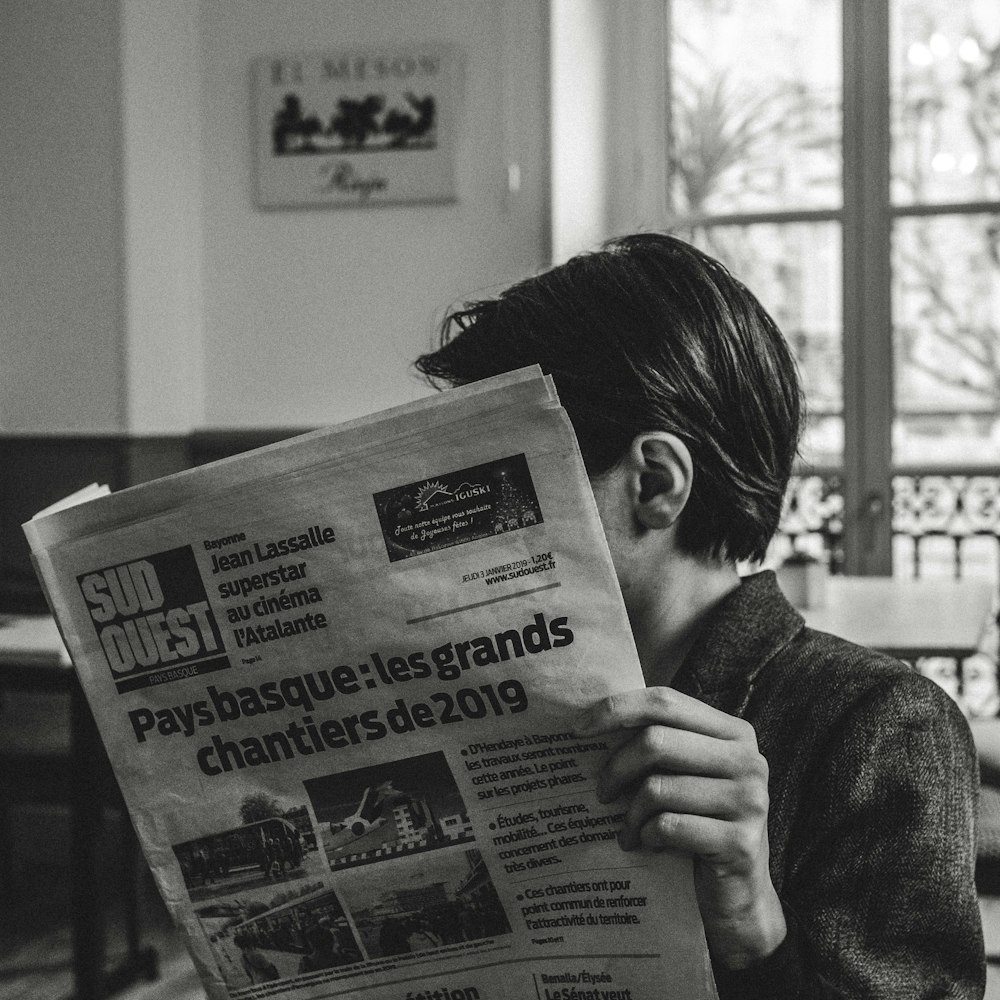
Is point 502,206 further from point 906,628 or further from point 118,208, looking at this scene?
point 906,628

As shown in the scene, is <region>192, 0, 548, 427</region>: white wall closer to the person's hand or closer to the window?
the window

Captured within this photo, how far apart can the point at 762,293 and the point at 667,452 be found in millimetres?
2958

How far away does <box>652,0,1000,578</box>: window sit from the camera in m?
3.43


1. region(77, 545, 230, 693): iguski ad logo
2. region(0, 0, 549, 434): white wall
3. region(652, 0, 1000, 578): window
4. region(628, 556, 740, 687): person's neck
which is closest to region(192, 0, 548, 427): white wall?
region(0, 0, 549, 434): white wall

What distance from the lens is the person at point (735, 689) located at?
0.61m

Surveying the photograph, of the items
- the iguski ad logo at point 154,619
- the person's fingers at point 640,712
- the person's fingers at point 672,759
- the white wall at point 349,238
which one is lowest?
the person's fingers at point 672,759

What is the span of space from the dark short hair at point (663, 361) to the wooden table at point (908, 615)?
1156mm

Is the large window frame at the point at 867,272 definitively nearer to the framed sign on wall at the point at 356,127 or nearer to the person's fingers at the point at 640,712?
the framed sign on wall at the point at 356,127

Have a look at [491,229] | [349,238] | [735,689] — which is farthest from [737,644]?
[349,238]

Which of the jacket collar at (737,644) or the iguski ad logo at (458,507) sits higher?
the iguski ad logo at (458,507)

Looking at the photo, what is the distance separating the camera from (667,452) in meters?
0.75

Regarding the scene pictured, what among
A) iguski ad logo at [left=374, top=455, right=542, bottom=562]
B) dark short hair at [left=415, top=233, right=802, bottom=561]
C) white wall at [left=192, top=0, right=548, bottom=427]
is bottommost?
iguski ad logo at [left=374, top=455, right=542, bottom=562]

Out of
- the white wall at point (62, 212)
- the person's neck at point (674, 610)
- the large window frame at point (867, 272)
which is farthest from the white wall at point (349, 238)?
the person's neck at point (674, 610)

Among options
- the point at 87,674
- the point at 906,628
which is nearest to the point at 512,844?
the point at 87,674
